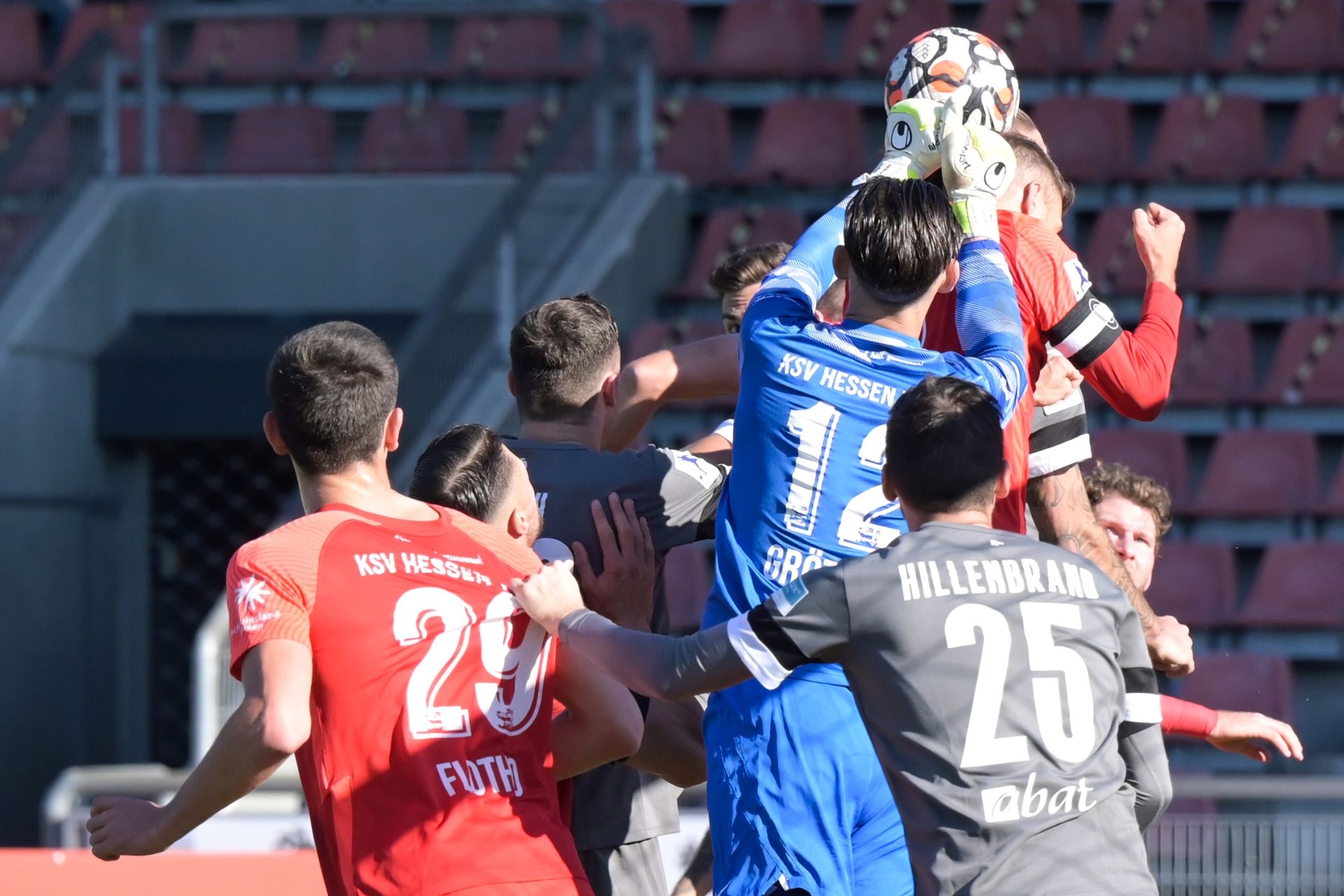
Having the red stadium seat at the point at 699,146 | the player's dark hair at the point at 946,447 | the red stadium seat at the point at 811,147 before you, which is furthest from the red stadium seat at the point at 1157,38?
the player's dark hair at the point at 946,447

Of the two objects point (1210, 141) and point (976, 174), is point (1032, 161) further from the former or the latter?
point (1210, 141)

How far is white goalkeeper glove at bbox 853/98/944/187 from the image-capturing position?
3.14 m

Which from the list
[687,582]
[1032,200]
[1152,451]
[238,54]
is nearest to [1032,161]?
[1032,200]

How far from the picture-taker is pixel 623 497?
3398mm

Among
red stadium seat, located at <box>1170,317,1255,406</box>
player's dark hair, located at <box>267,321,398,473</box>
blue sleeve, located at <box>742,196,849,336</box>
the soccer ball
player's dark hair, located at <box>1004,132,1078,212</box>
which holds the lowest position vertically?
red stadium seat, located at <box>1170,317,1255,406</box>

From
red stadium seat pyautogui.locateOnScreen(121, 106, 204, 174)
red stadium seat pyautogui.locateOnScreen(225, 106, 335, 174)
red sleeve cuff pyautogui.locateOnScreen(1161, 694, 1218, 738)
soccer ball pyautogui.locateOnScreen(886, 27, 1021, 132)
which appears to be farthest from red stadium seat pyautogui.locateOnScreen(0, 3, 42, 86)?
red sleeve cuff pyautogui.locateOnScreen(1161, 694, 1218, 738)

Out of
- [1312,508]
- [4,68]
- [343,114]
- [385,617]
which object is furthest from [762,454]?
[4,68]

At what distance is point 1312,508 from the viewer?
8.18m

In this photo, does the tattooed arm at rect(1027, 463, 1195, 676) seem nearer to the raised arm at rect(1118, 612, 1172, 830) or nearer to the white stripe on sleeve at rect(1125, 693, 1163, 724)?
the raised arm at rect(1118, 612, 1172, 830)

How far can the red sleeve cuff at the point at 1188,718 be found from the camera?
314 centimetres

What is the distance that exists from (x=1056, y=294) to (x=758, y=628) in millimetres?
1075

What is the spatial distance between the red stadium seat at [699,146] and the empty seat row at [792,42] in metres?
0.36

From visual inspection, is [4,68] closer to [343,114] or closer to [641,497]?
[343,114]

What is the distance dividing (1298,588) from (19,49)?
7773mm
